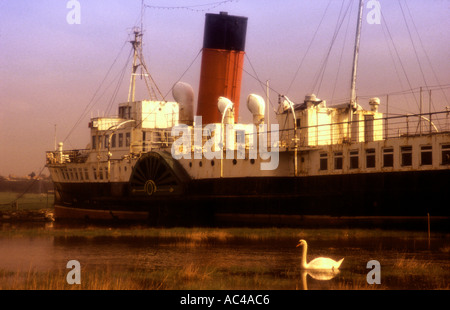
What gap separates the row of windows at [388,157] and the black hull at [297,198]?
1.87ft

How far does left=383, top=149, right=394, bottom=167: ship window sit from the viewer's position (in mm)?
28286

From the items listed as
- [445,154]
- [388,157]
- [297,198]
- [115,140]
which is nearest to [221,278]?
[445,154]

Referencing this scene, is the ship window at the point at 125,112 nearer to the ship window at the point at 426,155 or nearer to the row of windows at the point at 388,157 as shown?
the row of windows at the point at 388,157

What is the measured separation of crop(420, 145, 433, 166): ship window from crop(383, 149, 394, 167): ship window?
1.43m

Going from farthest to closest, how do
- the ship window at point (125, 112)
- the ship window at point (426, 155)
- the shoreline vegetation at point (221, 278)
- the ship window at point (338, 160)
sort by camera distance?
the ship window at point (125, 112), the ship window at point (338, 160), the ship window at point (426, 155), the shoreline vegetation at point (221, 278)

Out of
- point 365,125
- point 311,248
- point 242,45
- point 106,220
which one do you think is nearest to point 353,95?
point 365,125

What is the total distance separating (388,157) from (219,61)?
571 inches

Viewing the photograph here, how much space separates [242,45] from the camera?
39875mm

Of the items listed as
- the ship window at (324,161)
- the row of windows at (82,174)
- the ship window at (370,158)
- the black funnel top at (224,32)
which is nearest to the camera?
the ship window at (370,158)

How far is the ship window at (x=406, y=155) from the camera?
2777cm

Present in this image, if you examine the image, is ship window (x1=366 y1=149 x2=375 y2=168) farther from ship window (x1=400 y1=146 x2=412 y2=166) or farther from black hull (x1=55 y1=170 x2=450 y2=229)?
ship window (x1=400 y1=146 x2=412 y2=166)

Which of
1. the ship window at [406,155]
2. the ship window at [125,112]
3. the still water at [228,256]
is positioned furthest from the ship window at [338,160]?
the ship window at [125,112]

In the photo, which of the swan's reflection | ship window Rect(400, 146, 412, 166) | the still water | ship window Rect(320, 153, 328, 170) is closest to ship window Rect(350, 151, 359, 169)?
ship window Rect(320, 153, 328, 170)
